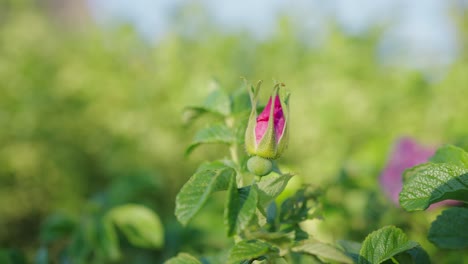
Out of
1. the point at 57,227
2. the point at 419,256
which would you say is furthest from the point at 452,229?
the point at 57,227

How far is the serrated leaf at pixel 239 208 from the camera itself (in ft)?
1.70

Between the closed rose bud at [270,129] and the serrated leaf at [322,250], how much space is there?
9cm

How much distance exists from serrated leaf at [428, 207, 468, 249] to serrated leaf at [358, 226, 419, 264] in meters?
0.06

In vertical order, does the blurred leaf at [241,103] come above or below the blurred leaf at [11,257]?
above

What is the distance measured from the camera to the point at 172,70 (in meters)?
2.34

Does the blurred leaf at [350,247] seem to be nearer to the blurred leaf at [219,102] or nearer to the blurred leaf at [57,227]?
the blurred leaf at [219,102]

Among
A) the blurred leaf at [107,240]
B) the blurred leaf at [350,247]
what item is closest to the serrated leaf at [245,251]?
the blurred leaf at [350,247]

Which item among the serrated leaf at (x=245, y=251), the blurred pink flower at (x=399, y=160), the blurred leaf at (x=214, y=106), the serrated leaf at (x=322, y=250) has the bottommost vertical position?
the serrated leaf at (x=245, y=251)

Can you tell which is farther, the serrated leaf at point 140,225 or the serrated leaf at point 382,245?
the serrated leaf at point 140,225

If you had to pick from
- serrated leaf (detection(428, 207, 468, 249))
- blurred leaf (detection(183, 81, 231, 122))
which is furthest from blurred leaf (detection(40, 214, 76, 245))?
serrated leaf (detection(428, 207, 468, 249))

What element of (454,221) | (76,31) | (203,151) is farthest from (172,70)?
(454,221)

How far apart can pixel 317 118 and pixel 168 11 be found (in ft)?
3.06

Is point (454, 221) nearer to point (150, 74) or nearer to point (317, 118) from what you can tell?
point (317, 118)

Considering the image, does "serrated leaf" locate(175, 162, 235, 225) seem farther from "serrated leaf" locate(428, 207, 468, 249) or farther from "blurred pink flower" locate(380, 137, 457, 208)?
"blurred pink flower" locate(380, 137, 457, 208)
